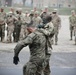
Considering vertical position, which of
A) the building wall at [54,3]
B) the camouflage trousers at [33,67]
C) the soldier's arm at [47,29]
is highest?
the soldier's arm at [47,29]

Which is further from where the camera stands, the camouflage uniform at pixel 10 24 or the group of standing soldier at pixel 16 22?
the camouflage uniform at pixel 10 24

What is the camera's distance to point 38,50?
805cm

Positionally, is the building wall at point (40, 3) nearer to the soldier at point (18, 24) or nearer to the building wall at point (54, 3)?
the building wall at point (54, 3)

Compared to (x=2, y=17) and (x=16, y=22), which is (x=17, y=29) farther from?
(x=2, y=17)

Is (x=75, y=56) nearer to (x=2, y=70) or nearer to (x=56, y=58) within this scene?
(x=56, y=58)

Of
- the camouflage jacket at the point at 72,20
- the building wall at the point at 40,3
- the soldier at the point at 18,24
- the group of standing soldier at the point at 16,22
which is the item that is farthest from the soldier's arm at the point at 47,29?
the building wall at the point at 40,3

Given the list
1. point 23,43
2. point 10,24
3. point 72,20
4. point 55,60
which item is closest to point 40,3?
point 72,20

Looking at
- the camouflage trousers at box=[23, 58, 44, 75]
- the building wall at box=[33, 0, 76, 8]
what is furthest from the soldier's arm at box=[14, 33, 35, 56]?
the building wall at box=[33, 0, 76, 8]

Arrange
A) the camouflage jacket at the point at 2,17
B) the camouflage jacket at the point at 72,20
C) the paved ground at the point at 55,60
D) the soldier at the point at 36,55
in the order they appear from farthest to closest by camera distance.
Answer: the camouflage jacket at the point at 72,20
the camouflage jacket at the point at 2,17
the paved ground at the point at 55,60
the soldier at the point at 36,55

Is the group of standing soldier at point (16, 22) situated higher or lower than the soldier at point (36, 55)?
lower

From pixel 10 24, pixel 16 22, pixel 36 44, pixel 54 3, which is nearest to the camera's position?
pixel 36 44

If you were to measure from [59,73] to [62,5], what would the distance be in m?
91.8

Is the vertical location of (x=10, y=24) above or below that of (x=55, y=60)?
above

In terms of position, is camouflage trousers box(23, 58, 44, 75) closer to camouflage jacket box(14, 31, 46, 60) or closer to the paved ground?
camouflage jacket box(14, 31, 46, 60)
